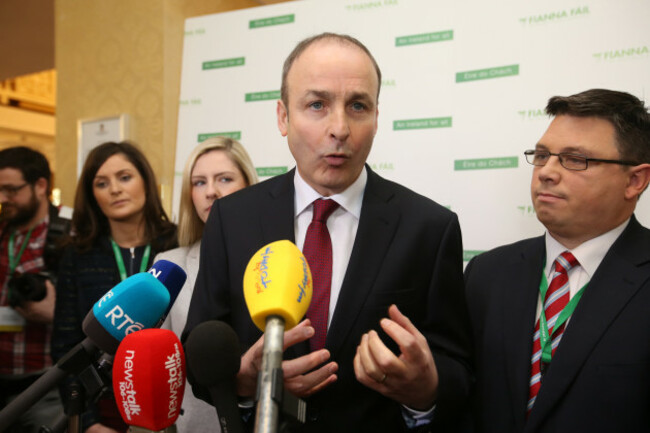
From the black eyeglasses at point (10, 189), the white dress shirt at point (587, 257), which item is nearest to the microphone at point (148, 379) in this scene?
the white dress shirt at point (587, 257)

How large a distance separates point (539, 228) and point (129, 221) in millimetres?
1904

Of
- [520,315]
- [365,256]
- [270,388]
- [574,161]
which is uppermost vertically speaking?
[574,161]

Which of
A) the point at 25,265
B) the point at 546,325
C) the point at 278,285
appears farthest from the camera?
the point at 25,265

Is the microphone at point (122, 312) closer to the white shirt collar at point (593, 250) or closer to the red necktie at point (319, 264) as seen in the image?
the red necktie at point (319, 264)

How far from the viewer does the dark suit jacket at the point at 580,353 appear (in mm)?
1326

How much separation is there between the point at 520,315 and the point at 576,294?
6.5 inches

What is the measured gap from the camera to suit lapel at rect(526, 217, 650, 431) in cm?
136

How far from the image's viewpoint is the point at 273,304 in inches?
30.1

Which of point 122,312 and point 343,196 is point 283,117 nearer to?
point 343,196

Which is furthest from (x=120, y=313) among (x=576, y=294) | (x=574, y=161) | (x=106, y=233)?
(x=106, y=233)

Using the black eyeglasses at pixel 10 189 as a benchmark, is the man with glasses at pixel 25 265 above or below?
below

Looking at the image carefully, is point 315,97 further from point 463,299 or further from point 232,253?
point 463,299

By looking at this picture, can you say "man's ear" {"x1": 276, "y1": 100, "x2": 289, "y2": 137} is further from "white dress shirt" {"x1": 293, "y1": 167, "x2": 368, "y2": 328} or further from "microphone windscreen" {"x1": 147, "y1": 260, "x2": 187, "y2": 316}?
"microphone windscreen" {"x1": 147, "y1": 260, "x2": 187, "y2": 316}

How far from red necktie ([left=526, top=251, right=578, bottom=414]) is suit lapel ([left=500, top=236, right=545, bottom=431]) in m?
0.03
